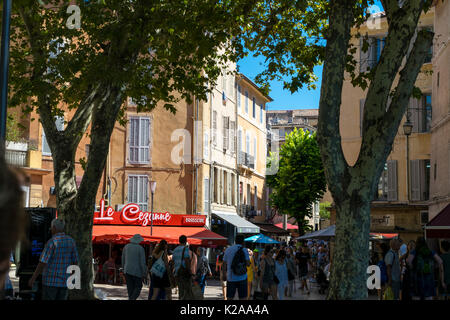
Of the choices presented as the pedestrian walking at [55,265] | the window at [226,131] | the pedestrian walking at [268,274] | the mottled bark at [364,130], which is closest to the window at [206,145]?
the window at [226,131]

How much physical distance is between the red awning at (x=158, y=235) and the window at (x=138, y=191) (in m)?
3.90

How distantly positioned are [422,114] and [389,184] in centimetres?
401

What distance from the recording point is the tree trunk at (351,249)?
9109mm

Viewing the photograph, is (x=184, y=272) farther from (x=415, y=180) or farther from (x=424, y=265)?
(x=415, y=180)

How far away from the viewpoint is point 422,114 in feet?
106

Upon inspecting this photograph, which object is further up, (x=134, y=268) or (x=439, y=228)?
(x=439, y=228)

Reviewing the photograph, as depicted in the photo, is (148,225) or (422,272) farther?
(148,225)

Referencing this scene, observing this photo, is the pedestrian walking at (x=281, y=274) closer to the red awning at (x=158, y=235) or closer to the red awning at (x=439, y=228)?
the red awning at (x=439, y=228)

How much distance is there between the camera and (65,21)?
15.0 m

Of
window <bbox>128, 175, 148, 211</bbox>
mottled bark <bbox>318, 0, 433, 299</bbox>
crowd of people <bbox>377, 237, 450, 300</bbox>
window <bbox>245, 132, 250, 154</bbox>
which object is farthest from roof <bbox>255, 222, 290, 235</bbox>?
mottled bark <bbox>318, 0, 433, 299</bbox>

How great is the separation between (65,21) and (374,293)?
1453 cm

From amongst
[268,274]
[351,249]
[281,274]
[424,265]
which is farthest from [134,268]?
[424,265]
